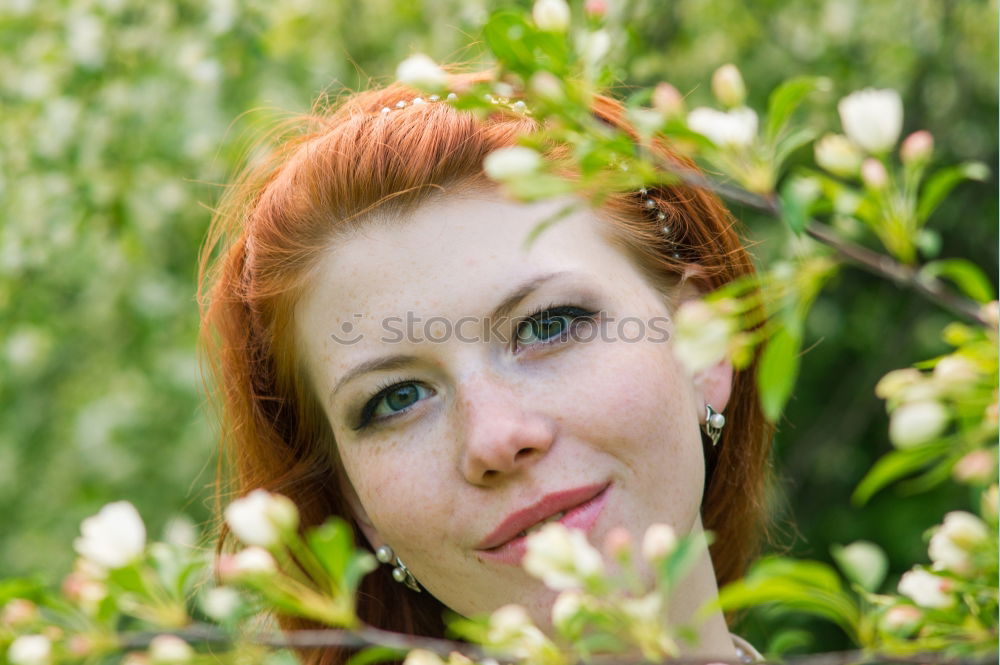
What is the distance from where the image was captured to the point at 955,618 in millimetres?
875

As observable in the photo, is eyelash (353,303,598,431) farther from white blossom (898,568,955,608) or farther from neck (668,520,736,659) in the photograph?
white blossom (898,568,955,608)

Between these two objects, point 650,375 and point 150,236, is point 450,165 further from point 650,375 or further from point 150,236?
point 150,236

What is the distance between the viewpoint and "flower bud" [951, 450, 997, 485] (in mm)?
716

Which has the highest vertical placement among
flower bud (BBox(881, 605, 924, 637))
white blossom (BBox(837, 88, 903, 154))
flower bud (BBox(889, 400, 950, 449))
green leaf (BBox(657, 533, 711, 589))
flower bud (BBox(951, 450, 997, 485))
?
white blossom (BBox(837, 88, 903, 154))

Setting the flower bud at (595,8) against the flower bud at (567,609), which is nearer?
the flower bud at (567,609)

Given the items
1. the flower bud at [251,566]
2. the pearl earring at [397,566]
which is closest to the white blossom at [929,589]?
the flower bud at [251,566]

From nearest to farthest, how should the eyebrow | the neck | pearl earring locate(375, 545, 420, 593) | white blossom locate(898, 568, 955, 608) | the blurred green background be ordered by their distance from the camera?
white blossom locate(898, 568, 955, 608) < the eyebrow < the neck < pearl earring locate(375, 545, 420, 593) < the blurred green background

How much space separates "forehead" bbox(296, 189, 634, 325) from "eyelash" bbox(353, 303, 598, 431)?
0.19ft

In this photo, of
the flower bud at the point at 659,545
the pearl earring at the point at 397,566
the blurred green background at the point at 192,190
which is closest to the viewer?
the flower bud at the point at 659,545

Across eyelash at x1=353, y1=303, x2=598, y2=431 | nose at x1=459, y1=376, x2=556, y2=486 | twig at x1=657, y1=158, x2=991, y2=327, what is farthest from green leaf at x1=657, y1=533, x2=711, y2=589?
eyelash at x1=353, y1=303, x2=598, y2=431

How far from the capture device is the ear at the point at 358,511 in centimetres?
202

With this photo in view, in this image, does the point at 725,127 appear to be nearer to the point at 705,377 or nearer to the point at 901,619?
the point at 901,619

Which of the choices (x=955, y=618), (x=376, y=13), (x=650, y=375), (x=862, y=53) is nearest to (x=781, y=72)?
(x=862, y=53)

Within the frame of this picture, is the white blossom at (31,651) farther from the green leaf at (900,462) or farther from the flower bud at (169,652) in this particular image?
the green leaf at (900,462)
